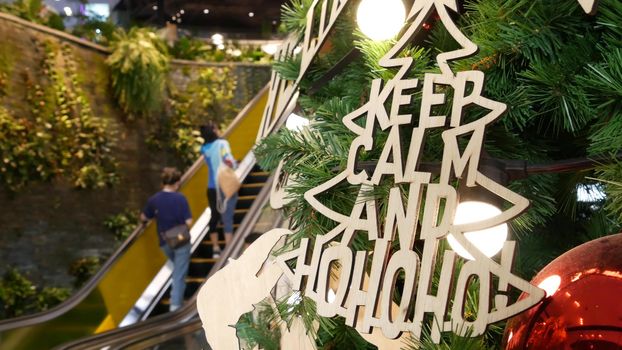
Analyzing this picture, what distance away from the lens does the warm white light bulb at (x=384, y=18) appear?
1.12m

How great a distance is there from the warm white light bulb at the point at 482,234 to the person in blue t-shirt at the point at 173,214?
5.76m

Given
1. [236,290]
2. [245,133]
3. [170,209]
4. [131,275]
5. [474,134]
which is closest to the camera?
[474,134]

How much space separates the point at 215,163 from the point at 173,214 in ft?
2.61

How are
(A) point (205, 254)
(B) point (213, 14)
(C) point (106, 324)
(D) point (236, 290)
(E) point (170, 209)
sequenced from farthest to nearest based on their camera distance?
1. (B) point (213, 14)
2. (A) point (205, 254)
3. (C) point (106, 324)
4. (E) point (170, 209)
5. (D) point (236, 290)

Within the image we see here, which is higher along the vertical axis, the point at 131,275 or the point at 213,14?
the point at 213,14

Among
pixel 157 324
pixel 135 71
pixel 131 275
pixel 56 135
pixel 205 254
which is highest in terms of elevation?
pixel 135 71

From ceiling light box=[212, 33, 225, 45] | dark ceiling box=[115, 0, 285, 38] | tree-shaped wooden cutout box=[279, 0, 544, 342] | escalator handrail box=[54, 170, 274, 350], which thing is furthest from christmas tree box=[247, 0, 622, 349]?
ceiling light box=[212, 33, 225, 45]

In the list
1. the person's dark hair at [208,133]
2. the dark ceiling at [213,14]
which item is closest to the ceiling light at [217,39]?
the dark ceiling at [213,14]

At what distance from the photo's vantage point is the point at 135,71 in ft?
37.1

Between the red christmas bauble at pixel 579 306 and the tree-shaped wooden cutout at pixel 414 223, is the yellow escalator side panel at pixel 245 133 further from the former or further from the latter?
the red christmas bauble at pixel 579 306

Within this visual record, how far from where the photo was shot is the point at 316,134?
119 cm

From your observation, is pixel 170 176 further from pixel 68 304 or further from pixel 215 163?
pixel 68 304

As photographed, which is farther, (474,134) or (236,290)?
(236,290)

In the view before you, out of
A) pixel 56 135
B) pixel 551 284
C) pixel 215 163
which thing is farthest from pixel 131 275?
pixel 551 284
